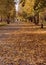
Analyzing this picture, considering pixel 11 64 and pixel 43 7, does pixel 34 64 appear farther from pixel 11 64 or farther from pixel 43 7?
pixel 43 7

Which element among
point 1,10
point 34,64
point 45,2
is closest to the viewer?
point 34,64

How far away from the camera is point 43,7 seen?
33312mm

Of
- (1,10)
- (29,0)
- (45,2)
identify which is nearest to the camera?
(45,2)

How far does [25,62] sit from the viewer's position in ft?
27.9

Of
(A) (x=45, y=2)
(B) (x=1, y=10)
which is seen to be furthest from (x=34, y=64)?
(B) (x=1, y=10)

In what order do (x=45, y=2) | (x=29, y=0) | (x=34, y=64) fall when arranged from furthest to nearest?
(x=29, y=0) < (x=45, y=2) < (x=34, y=64)

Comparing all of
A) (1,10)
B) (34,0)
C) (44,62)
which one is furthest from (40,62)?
(1,10)

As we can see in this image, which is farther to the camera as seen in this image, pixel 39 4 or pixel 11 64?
pixel 39 4

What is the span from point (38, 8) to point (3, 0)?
10.4 m

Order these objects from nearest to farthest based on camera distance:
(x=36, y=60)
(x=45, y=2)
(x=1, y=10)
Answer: (x=36, y=60)
(x=45, y=2)
(x=1, y=10)

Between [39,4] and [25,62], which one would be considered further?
[39,4]

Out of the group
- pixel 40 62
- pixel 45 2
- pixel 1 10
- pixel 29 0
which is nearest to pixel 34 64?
pixel 40 62

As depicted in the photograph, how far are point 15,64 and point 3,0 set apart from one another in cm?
3567

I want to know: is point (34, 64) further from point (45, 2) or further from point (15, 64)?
point (45, 2)
